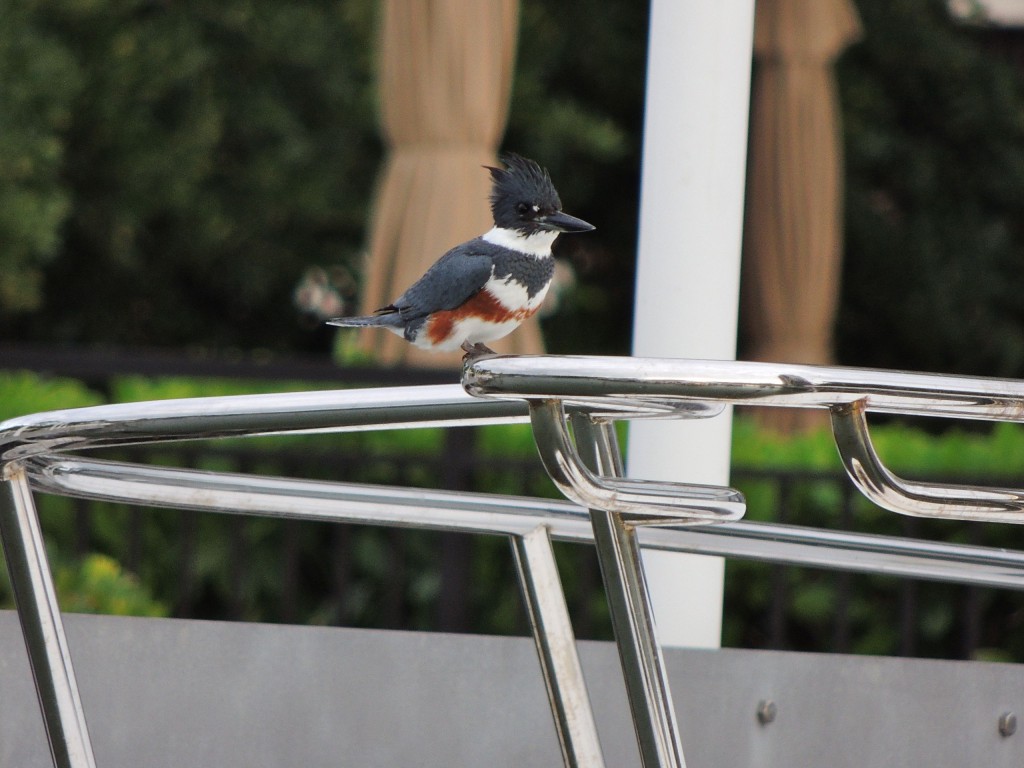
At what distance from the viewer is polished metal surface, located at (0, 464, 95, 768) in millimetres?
1137

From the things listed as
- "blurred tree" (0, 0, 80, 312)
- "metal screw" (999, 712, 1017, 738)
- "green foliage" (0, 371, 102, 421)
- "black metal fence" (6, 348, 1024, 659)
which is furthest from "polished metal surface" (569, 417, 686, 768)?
"blurred tree" (0, 0, 80, 312)

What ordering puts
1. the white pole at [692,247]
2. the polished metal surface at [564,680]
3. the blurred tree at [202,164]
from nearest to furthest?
the polished metal surface at [564,680] → the white pole at [692,247] → the blurred tree at [202,164]

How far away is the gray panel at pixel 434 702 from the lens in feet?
4.78

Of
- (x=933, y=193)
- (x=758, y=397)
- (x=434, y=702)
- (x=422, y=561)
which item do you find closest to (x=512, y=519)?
(x=434, y=702)

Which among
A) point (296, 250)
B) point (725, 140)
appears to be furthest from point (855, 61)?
point (725, 140)

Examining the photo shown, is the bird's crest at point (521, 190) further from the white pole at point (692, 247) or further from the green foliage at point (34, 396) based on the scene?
the green foliage at point (34, 396)

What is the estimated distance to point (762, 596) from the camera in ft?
12.3

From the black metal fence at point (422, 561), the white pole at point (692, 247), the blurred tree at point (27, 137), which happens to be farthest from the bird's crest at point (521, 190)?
the blurred tree at point (27, 137)

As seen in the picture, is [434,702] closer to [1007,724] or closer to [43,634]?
[43,634]

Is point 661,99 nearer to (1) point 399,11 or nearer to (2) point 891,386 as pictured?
(2) point 891,386

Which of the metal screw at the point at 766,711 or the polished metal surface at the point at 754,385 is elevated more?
the polished metal surface at the point at 754,385

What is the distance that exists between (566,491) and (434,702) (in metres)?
0.64

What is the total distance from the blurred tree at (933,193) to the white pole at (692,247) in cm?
710

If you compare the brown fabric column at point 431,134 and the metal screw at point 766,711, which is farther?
the brown fabric column at point 431,134
